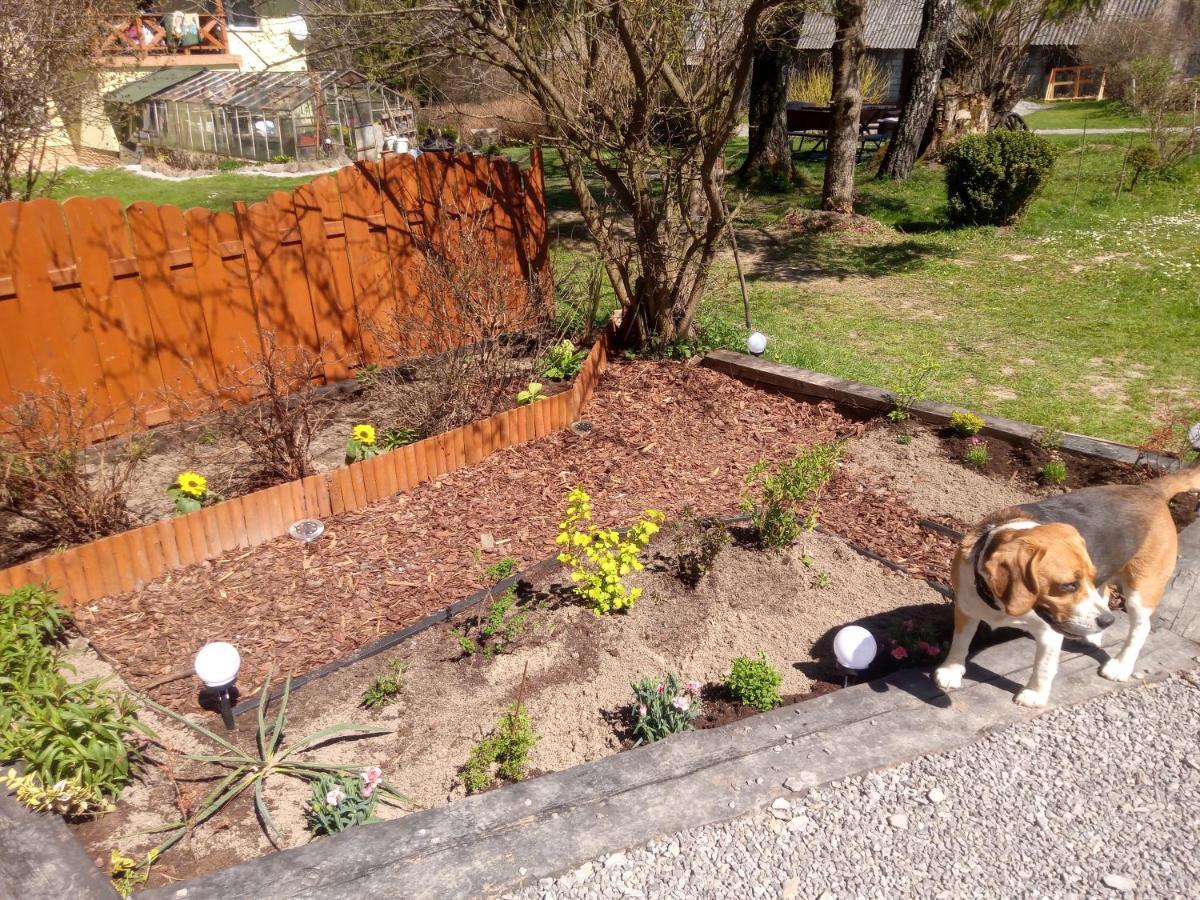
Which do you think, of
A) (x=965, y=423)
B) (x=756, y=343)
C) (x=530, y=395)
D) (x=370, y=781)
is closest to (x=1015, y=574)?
(x=370, y=781)

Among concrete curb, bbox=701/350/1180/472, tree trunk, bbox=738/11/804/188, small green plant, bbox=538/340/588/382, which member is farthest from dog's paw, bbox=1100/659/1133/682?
tree trunk, bbox=738/11/804/188

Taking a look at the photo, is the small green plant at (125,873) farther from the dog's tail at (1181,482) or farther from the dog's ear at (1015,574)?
the dog's tail at (1181,482)

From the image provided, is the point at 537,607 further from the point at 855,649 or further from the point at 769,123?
the point at 769,123

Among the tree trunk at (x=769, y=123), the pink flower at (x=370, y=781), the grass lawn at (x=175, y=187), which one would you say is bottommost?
the pink flower at (x=370, y=781)

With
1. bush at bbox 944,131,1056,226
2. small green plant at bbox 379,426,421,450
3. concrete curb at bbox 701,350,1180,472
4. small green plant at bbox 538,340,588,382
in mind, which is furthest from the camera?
bush at bbox 944,131,1056,226

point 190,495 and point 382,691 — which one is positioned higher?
point 190,495

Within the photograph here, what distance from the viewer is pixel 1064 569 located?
288 centimetres

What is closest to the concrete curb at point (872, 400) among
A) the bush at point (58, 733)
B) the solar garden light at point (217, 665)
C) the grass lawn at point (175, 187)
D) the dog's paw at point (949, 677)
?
the dog's paw at point (949, 677)

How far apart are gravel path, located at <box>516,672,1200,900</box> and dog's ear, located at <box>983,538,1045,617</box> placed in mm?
Answer: 684

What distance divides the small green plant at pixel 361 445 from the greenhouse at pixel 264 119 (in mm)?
15497

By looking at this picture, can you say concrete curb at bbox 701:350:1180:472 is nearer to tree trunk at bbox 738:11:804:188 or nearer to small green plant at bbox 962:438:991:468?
small green plant at bbox 962:438:991:468

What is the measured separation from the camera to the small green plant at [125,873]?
9.07ft

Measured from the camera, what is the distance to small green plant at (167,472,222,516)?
188 inches

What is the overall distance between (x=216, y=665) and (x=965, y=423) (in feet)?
15.8
